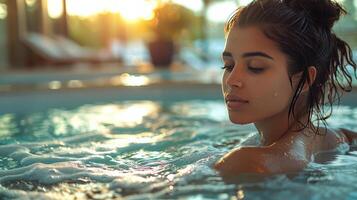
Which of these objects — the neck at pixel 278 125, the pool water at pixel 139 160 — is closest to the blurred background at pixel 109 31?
the pool water at pixel 139 160

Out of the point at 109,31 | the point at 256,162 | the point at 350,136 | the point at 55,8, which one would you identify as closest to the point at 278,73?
the point at 256,162

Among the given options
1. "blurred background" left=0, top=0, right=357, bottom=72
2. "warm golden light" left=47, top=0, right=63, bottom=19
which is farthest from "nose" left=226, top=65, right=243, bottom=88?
"warm golden light" left=47, top=0, right=63, bottom=19

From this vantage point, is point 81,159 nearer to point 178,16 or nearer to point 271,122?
point 271,122

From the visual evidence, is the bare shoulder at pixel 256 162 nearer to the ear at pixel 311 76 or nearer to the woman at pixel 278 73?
the woman at pixel 278 73

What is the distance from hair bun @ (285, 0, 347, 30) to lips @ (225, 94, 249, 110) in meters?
0.42

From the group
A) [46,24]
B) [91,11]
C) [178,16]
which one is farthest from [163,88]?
[91,11]

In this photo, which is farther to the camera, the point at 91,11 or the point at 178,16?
the point at 91,11

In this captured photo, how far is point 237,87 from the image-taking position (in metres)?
1.75

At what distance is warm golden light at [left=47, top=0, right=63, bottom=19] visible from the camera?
13.3m

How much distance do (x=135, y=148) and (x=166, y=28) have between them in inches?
328

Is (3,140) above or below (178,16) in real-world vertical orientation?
below

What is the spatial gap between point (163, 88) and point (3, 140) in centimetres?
257

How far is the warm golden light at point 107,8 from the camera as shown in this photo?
1252 centimetres

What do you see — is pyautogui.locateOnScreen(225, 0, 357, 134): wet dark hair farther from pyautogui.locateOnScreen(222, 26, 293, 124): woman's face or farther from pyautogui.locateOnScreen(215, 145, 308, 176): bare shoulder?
pyautogui.locateOnScreen(215, 145, 308, 176): bare shoulder
